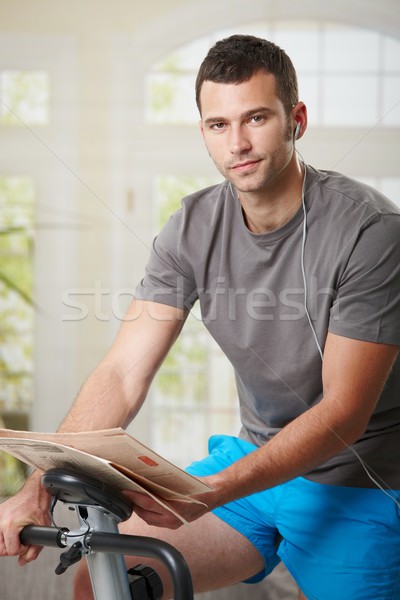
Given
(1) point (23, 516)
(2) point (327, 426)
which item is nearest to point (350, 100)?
(2) point (327, 426)

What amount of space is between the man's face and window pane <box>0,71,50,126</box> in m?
1.89

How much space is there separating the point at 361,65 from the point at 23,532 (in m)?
2.49

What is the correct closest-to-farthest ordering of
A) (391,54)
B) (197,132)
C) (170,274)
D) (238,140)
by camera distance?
(238,140)
(170,274)
(197,132)
(391,54)

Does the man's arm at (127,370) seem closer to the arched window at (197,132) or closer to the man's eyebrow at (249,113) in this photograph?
the man's eyebrow at (249,113)

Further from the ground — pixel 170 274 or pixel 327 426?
pixel 170 274

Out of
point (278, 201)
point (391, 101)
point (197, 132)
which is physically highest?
point (391, 101)

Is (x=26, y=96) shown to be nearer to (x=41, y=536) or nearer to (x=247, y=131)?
(x=247, y=131)

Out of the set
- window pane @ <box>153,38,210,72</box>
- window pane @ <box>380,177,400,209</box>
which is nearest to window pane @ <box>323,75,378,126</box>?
window pane @ <box>380,177,400,209</box>

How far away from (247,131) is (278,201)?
121 millimetres

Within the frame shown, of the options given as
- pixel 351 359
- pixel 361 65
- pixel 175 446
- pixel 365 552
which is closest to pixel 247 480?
pixel 351 359

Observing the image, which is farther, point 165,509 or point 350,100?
point 350,100

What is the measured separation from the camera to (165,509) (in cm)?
88

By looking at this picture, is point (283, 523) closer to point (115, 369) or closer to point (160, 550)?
point (115, 369)

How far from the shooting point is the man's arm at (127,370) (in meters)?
1.21
